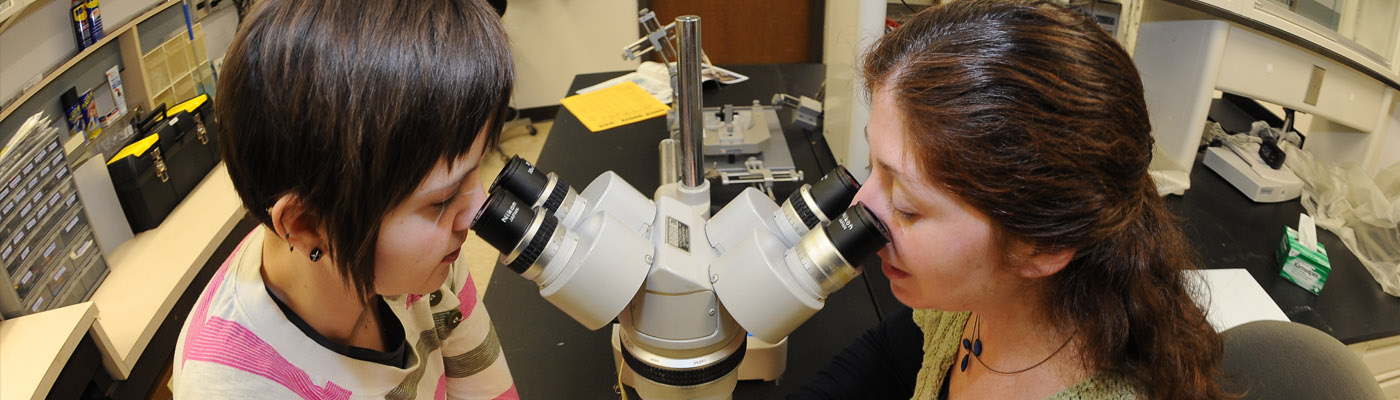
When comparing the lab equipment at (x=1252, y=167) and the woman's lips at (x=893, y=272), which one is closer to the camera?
the woman's lips at (x=893, y=272)

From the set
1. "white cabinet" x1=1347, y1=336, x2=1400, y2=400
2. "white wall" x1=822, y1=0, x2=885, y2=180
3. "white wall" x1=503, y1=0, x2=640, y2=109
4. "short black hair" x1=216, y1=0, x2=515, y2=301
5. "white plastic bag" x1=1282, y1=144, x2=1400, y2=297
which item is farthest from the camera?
"white wall" x1=503, y1=0, x2=640, y2=109

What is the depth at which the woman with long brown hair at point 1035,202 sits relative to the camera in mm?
688

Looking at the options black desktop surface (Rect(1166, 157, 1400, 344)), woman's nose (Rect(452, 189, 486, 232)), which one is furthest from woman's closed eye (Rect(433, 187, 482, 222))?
black desktop surface (Rect(1166, 157, 1400, 344))

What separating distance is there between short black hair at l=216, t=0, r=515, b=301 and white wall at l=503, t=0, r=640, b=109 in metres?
3.26

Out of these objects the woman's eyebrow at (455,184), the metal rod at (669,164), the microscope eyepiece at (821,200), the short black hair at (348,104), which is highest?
the short black hair at (348,104)

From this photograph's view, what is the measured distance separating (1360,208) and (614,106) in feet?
5.58

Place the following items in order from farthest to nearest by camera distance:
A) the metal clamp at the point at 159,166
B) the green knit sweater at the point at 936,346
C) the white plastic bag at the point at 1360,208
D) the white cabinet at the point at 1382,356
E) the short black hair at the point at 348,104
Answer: the metal clamp at the point at 159,166 < the white plastic bag at the point at 1360,208 < the white cabinet at the point at 1382,356 < the green knit sweater at the point at 936,346 < the short black hair at the point at 348,104

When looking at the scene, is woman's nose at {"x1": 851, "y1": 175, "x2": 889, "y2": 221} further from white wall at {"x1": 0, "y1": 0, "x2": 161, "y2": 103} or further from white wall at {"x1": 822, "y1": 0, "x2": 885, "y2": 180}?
white wall at {"x1": 0, "y1": 0, "x2": 161, "y2": 103}

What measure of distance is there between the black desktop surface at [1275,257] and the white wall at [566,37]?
2793mm

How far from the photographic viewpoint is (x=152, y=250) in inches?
74.7

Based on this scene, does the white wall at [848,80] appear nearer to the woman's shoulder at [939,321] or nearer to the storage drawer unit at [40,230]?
the woman's shoulder at [939,321]

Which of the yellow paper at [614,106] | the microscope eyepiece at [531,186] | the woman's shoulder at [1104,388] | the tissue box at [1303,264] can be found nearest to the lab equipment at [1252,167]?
the tissue box at [1303,264]

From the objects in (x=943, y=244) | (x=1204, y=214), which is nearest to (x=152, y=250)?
(x=943, y=244)

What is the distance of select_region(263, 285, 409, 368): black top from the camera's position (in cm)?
82
